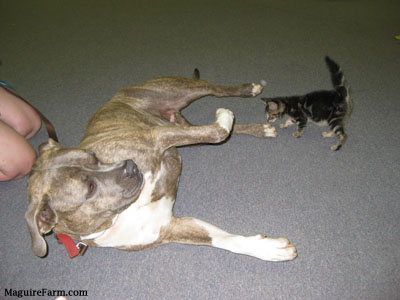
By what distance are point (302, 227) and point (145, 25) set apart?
4702 mm

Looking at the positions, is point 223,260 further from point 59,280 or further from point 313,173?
point 59,280

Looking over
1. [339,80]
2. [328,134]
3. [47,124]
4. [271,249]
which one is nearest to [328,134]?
[328,134]

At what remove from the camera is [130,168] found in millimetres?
1641

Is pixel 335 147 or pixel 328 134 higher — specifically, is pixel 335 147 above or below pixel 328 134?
below

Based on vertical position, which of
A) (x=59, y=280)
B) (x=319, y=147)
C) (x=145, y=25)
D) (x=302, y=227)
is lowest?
(x=59, y=280)

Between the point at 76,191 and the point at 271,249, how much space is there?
1.43 m

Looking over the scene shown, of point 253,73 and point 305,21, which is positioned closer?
point 253,73

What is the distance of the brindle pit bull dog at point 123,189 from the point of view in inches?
62.4

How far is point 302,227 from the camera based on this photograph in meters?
2.19

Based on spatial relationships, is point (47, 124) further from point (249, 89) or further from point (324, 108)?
point (324, 108)

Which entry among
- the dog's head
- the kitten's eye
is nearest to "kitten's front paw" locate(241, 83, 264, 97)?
the dog's head

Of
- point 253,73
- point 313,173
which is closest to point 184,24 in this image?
point 253,73

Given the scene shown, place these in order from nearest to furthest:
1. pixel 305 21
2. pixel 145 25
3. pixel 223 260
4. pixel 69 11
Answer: pixel 223 260 < pixel 305 21 < pixel 145 25 < pixel 69 11

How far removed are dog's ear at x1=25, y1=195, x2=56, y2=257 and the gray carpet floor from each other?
786mm
